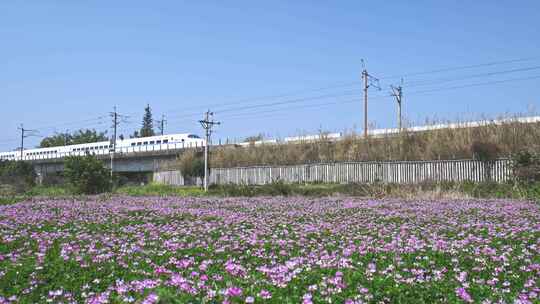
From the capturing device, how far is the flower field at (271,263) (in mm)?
4598

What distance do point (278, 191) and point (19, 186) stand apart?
61.4 feet

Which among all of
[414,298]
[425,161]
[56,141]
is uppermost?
[56,141]

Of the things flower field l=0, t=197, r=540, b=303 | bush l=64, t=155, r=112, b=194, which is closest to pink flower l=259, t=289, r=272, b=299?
flower field l=0, t=197, r=540, b=303

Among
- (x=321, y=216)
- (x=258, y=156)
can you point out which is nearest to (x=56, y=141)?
(x=258, y=156)

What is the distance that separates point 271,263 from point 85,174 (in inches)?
1003

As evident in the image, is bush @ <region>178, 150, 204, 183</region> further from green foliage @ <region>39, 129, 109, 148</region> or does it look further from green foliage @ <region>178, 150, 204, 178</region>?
green foliage @ <region>39, 129, 109, 148</region>

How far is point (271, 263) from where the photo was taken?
625cm

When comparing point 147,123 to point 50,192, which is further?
point 147,123

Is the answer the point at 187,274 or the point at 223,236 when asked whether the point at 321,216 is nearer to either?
the point at 223,236

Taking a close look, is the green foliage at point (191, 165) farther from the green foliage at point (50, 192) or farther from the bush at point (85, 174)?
the bush at point (85, 174)

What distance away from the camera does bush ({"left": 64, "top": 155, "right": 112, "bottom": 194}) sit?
29172mm

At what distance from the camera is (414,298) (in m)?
4.50

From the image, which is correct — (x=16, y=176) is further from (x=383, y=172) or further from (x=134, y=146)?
(x=134, y=146)

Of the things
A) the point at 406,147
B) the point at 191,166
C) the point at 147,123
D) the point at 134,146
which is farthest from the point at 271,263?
the point at 147,123
